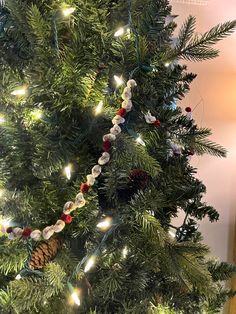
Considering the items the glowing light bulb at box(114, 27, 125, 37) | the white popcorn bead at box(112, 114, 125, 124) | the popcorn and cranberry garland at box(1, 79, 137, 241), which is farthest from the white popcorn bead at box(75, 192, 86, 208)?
the glowing light bulb at box(114, 27, 125, 37)

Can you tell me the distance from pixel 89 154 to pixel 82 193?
80 mm

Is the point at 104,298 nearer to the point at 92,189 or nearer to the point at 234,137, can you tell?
the point at 92,189

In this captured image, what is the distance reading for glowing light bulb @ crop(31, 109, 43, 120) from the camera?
0.54m

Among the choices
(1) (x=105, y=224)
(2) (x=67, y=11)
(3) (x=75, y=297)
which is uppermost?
(2) (x=67, y=11)

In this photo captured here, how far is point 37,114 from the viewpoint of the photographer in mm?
537

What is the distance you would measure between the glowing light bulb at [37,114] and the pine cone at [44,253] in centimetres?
18

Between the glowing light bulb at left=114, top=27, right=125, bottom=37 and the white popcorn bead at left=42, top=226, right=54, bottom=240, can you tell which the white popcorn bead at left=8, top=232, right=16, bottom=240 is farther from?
the glowing light bulb at left=114, top=27, right=125, bottom=37

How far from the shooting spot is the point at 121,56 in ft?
1.79

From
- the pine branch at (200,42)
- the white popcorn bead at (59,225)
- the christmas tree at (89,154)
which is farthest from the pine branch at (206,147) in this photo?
the white popcorn bead at (59,225)

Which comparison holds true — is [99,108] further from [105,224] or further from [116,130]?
[105,224]

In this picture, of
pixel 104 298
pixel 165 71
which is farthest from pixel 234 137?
pixel 104 298

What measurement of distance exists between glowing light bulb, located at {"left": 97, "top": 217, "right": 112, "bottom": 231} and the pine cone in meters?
0.07

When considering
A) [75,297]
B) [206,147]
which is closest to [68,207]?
[75,297]

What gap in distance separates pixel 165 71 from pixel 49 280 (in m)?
0.34
